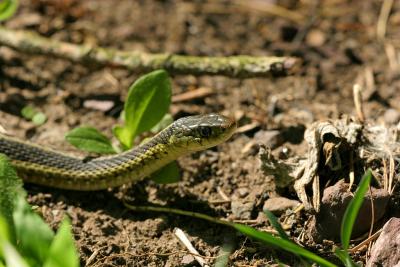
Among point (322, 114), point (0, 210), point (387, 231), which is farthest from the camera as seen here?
point (322, 114)

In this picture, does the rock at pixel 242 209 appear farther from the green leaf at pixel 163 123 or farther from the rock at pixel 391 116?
the rock at pixel 391 116

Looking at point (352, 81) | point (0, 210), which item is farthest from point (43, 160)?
point (352, 81)

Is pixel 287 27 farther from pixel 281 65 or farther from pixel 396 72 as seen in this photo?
pixel 281 65

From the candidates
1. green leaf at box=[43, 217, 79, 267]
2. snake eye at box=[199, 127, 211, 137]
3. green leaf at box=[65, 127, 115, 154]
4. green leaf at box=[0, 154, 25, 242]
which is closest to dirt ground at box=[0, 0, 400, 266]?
green leaf at box=[65, 127, 115, 154]

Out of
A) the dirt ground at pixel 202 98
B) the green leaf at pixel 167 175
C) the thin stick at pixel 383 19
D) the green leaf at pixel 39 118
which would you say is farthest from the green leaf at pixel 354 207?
the thin stick at pixel 383 19

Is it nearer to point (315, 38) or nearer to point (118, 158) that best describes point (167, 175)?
point (118, 158)

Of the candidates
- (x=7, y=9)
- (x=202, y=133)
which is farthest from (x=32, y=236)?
(x=7, y=9)

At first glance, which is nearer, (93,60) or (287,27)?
(93,60)

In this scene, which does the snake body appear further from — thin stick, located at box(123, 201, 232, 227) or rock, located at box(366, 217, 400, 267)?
rock, located at box(366, 217, 400, 267)
